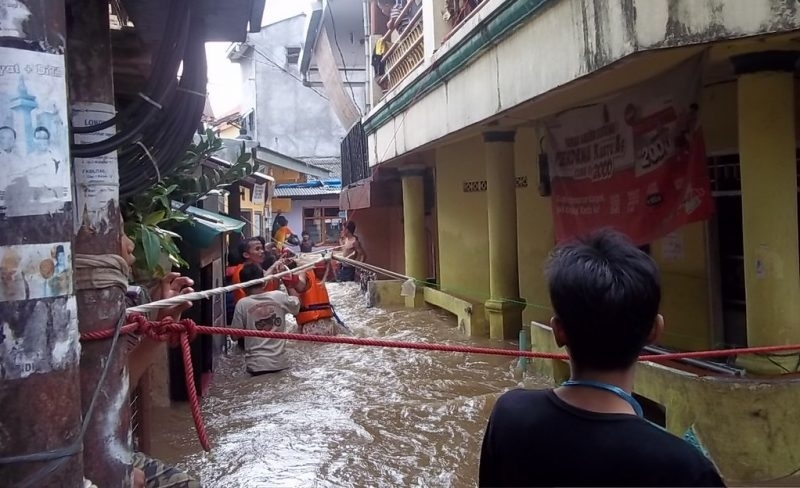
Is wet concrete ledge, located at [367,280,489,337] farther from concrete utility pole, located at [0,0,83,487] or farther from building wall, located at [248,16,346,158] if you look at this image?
building wall, located at [248,16,346,158]

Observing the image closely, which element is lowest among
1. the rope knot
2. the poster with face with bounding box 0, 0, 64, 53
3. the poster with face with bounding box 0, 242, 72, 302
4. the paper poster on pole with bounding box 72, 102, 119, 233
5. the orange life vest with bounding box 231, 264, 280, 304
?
the orange life vest with bounding box 231, 264, 280, 304

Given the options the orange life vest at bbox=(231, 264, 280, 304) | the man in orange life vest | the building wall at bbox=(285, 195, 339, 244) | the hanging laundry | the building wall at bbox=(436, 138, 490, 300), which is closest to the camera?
the orange life vest at bbox=(231, 264, 280, 304)

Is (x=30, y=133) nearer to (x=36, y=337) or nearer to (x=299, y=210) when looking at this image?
(x=36, y=337)

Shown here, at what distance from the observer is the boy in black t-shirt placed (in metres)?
1.30

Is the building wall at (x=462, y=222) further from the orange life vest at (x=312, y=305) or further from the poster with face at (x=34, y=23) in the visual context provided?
the poster with face at (x=34, y=23)

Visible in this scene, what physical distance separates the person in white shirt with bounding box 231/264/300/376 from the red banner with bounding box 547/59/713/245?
3068mm

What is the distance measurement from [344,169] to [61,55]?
17305 millimetres

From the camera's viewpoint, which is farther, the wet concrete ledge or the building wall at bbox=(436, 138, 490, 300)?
the building wall at bbox=(436, 138, 490, 300)

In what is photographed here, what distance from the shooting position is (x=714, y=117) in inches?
244

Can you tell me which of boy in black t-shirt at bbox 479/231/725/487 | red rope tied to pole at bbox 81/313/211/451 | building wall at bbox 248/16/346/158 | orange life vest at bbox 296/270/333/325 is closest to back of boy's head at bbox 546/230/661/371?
boy in black t-shirt at bbox 479/231/725/487

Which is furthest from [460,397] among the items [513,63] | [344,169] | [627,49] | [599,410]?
[344,169]

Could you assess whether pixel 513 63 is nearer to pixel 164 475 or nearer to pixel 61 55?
pixel 164 475

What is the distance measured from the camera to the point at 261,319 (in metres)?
6.98

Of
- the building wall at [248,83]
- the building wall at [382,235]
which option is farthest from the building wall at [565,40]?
the building wall at [248,83]
